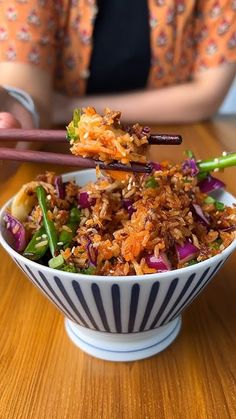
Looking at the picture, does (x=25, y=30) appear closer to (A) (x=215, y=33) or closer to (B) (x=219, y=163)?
(A) (x=215, y=33)

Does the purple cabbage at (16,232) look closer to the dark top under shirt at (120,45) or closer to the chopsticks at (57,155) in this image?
the chopsticks at (57,155)

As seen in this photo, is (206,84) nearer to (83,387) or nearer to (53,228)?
(53,228)

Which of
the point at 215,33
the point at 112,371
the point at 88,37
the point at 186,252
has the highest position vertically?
the point at 88,37

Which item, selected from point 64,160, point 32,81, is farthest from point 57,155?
point 32,81

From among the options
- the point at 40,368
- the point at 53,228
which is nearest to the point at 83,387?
the point at 40,368

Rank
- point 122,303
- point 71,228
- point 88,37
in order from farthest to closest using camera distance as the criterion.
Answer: point 88,37 < point 71,228 < point 122,303

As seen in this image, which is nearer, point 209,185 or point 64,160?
point 64,160
